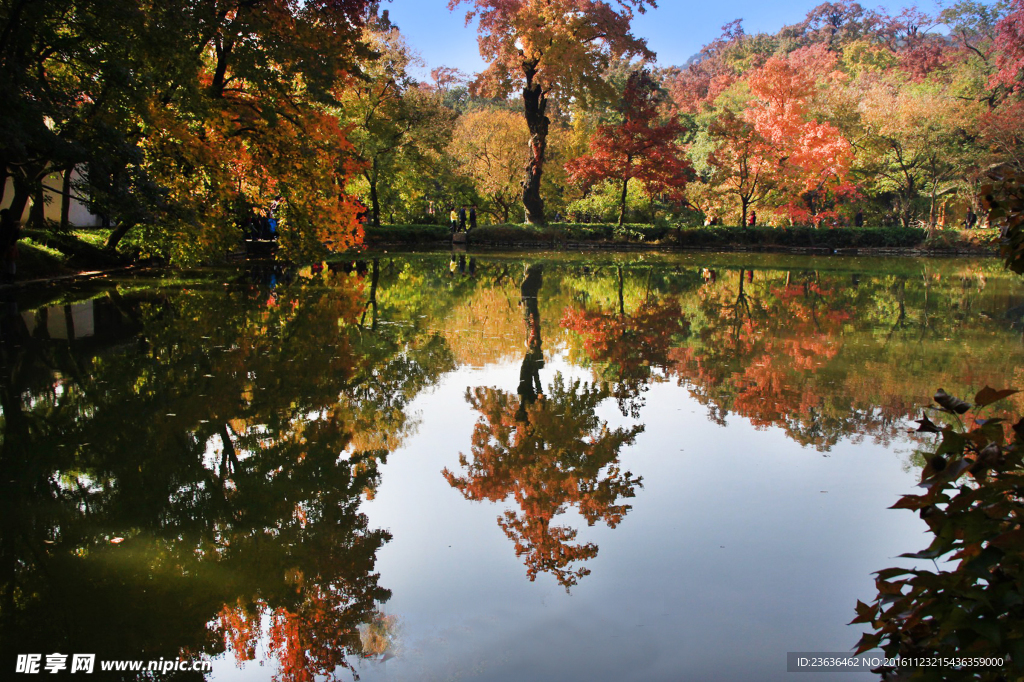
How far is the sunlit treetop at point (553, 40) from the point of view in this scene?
29.8 meters

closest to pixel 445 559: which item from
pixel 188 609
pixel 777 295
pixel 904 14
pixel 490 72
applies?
pixel 188 609

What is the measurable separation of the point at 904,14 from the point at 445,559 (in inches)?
3149

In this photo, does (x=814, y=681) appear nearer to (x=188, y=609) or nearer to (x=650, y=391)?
(x=188, y=609)

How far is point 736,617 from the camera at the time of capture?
3.23 m

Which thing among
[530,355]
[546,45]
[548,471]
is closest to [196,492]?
[548,471]

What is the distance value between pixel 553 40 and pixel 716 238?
11.1 m

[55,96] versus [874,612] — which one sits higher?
[55,96]

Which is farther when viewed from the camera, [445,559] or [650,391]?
[650,391]

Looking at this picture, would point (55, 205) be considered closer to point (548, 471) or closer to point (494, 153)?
point (494, 153)

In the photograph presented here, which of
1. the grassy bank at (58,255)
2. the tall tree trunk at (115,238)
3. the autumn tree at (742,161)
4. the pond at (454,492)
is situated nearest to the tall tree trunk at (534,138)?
the autumn tree at (742,161)

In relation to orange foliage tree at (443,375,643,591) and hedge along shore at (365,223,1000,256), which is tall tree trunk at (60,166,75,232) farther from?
hedge along shore at (365,223,1000,256)

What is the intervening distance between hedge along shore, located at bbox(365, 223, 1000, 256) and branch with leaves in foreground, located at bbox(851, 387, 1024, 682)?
1232 inches

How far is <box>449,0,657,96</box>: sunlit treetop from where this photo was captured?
29844mm

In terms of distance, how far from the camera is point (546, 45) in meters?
30.3
